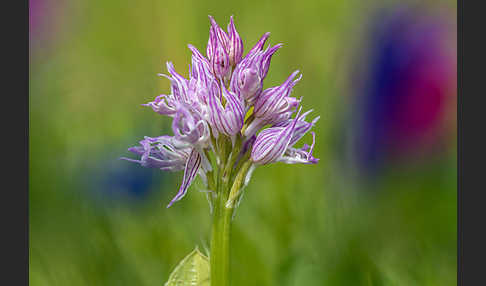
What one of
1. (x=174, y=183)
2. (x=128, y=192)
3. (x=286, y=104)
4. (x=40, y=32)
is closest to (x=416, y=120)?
(x=174, y=183)

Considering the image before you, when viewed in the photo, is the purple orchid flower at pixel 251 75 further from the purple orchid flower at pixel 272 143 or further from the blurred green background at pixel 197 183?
the blurred green background at pixel 197 183

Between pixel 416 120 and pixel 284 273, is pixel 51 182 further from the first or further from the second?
pixel 416 120

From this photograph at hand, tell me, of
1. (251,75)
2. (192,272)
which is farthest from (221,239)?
(251,75)

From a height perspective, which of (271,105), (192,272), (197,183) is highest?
(271,105)

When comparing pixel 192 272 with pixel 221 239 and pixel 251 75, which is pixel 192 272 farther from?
pixel 251 75

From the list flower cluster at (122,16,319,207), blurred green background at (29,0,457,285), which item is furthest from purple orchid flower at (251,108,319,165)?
blurred green background at (29,0,457,285)

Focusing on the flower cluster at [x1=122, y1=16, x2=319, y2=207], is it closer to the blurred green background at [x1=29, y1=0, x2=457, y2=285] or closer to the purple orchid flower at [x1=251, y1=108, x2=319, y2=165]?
the purple orchid flower at [x1=251, y1=108, x2=319, y2=165]
